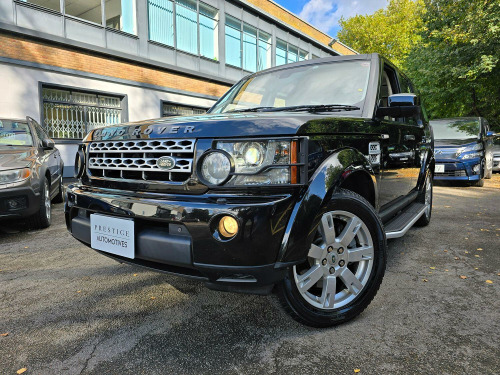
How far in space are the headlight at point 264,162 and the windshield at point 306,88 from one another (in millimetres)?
1127

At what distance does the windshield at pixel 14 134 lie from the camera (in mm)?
4781

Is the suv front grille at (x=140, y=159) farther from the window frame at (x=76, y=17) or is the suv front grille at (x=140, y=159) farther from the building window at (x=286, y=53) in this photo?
the building window at (x=286, y=53)

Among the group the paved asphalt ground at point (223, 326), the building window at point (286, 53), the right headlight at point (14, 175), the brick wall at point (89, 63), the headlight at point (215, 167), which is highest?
the building window at point (286, 53)

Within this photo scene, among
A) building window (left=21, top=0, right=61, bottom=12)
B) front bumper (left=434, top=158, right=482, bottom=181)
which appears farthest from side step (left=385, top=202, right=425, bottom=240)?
building window (left=21, top=0, right=61, bottom=12)

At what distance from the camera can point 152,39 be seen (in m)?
12.6

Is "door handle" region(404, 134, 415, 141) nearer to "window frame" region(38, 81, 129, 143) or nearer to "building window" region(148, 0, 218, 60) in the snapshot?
"window frame" region(38, 81, 129, 143)

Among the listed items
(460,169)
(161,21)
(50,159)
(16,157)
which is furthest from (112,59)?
(460,169)

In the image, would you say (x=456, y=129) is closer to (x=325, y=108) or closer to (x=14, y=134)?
(x=325, y=108)

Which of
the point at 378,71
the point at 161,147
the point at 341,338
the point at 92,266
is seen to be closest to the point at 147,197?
the point at 161,147

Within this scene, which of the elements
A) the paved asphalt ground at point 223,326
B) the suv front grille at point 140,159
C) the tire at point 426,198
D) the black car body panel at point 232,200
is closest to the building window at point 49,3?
the paved asphalt ground at point 223,326

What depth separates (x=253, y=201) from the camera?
163 cm

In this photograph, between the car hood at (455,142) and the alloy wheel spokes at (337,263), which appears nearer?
the alloy wheel spokes at (337,263)

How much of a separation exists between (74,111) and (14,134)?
6.11 m

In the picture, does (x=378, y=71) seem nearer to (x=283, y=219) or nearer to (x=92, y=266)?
(x=283, y=219)
